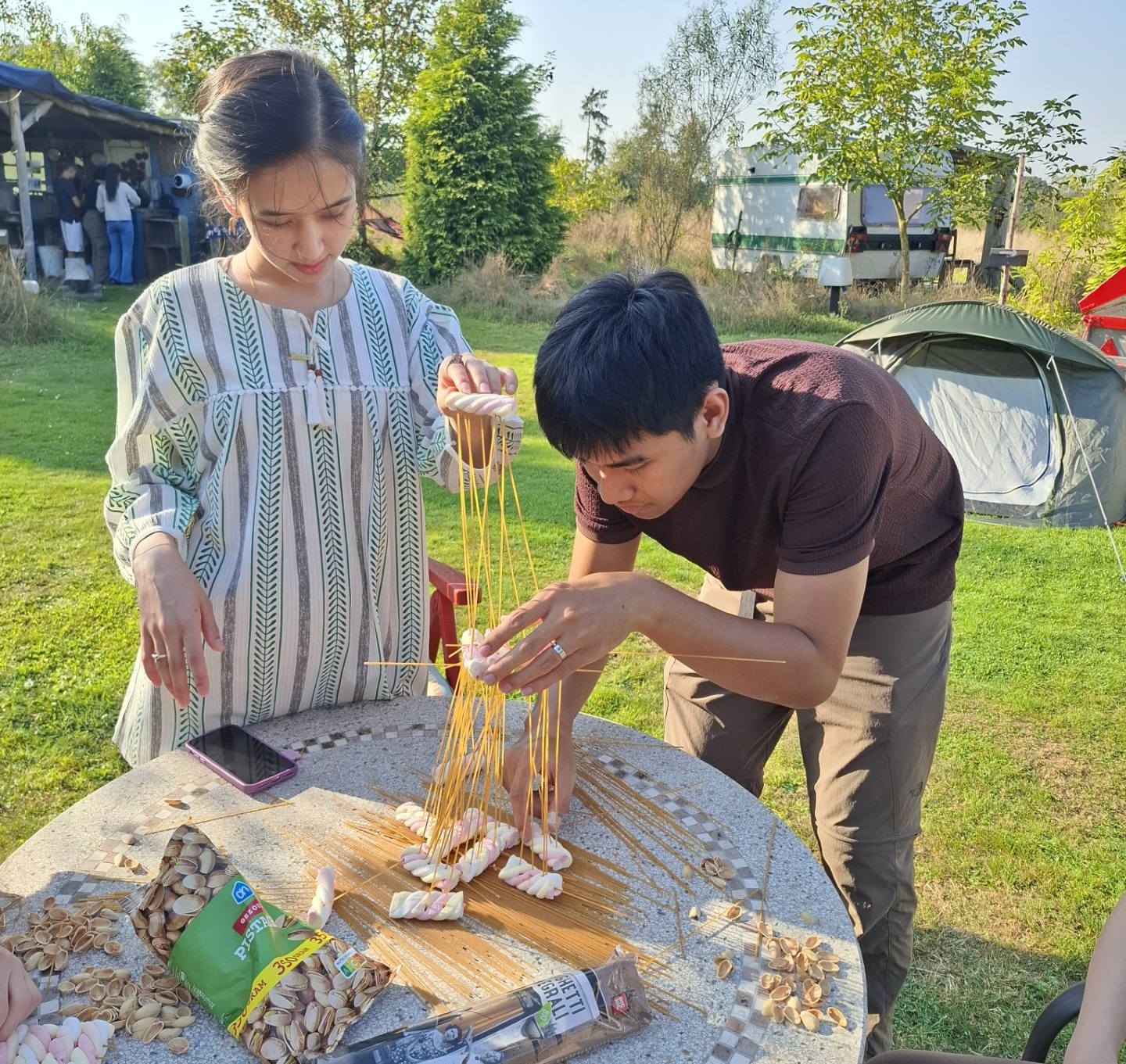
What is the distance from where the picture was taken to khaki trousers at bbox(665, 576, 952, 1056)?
202cm

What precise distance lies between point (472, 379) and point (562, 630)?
1.61 ft

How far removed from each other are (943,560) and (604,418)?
38.5 inches

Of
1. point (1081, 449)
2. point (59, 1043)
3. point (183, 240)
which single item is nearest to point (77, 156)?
point (183, 240)

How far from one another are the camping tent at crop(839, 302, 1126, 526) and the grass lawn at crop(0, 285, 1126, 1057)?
39 cm

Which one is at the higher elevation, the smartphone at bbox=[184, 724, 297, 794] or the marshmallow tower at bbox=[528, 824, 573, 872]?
the smartphone at bbox=[184, 724, 297, 794]

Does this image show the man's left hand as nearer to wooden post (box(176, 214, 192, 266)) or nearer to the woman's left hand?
the woman's left hand

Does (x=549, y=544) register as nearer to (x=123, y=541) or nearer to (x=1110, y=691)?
(x=1110, y=691)

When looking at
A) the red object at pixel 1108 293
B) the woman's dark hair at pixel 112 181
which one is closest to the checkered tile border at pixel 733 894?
the red object at pixel 1108 293

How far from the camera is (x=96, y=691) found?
4.06 meters

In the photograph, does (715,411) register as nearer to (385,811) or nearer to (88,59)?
(385,811)

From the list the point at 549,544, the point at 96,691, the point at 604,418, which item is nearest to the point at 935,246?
the point at 549,544

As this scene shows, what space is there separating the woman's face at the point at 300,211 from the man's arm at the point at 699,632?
0.78m

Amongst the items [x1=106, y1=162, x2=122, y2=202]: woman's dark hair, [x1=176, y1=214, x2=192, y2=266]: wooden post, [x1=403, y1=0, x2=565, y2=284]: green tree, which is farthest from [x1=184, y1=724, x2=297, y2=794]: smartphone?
[x1=106, y1=162, x2=122, y2=202]: woman's dark hair

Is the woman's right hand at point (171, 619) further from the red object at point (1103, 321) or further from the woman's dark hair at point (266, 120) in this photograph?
the red object at point (1103, 321)
